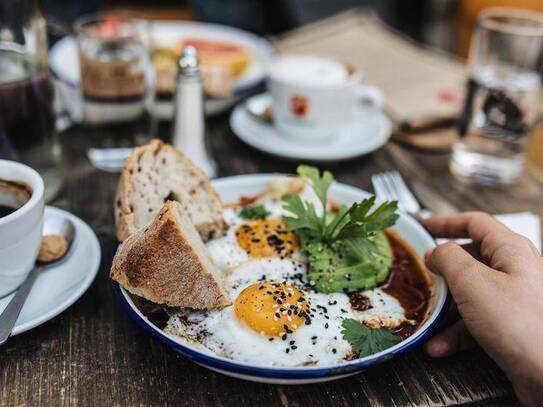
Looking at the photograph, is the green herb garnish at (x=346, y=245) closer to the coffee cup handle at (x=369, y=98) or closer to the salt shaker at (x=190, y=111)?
the salt shaker at (x=190, y=111)

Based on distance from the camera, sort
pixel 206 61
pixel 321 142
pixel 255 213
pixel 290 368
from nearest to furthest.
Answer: pixel 290 368, pixel 255 213, pixel 321 142, pixel 206 61

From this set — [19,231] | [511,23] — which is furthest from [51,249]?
[511,23]

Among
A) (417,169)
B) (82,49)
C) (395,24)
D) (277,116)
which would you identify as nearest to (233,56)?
(277,116)

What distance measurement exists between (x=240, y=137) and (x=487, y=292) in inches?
47.9

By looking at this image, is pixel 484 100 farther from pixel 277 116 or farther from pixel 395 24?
pixel 395 24

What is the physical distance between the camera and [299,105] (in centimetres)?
206

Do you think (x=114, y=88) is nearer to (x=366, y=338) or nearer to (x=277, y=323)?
(x=277, y=323)

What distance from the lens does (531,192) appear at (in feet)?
6.66

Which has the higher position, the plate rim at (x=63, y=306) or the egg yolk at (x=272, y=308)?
the egg yolk at (x=272, y=308)

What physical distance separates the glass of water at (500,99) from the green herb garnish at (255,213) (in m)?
0.91

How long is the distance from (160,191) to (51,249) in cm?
30

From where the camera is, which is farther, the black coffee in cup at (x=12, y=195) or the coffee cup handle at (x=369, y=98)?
the coffee cup handle at (x=369, y=98)

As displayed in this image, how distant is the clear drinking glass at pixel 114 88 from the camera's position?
1.89m

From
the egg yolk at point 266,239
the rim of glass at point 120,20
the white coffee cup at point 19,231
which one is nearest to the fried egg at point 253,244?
the egg yolk at point 266,239
